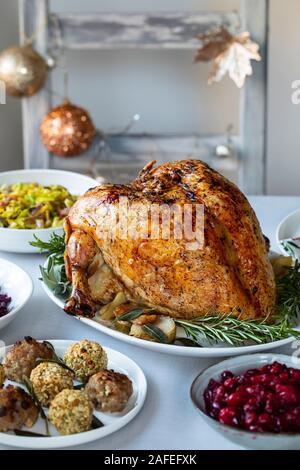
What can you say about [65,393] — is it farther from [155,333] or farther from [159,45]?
[159,45]

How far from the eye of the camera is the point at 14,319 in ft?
5.30

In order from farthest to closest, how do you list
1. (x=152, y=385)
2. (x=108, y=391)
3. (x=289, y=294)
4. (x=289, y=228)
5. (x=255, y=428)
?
(x=289, y=228) → (x=289, y=294) → (x=152, y=385) → (x=108, y=391) → (x=255, y=428)

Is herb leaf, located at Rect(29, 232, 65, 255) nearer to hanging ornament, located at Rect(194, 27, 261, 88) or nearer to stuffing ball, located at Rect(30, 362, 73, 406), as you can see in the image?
stuffing ball, located at Rect(30, 362, 73, 406)

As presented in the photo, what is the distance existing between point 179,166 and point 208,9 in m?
2.39

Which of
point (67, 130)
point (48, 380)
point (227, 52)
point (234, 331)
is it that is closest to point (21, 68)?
point (67, 130)

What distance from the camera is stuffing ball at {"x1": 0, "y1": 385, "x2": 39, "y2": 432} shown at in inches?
45.8

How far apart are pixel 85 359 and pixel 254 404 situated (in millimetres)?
313

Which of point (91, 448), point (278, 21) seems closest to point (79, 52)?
point (278, 21)

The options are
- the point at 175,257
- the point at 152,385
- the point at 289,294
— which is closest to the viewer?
the point at 152,385

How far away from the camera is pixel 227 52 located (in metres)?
3.31

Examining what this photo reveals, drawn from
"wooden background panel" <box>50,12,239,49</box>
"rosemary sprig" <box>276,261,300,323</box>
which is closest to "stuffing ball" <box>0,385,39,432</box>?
"rosemary sprig" <box>276,261,300,323</box>

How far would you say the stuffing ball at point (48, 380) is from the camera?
48.6 inches

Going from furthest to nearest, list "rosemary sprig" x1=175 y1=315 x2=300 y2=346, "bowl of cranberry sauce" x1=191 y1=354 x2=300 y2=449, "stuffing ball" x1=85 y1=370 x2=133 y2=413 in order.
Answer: "rosemary sprig" x1=175 y1=315 x2=300 y2=346, "stuffing ball" x1=85 y1=370 x2=133 y2=413, "bowl of cranberry sauce" x1=191 y1=354 x2=300 y2=449

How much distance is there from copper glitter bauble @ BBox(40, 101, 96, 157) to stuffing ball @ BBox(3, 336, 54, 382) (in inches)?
80.8
